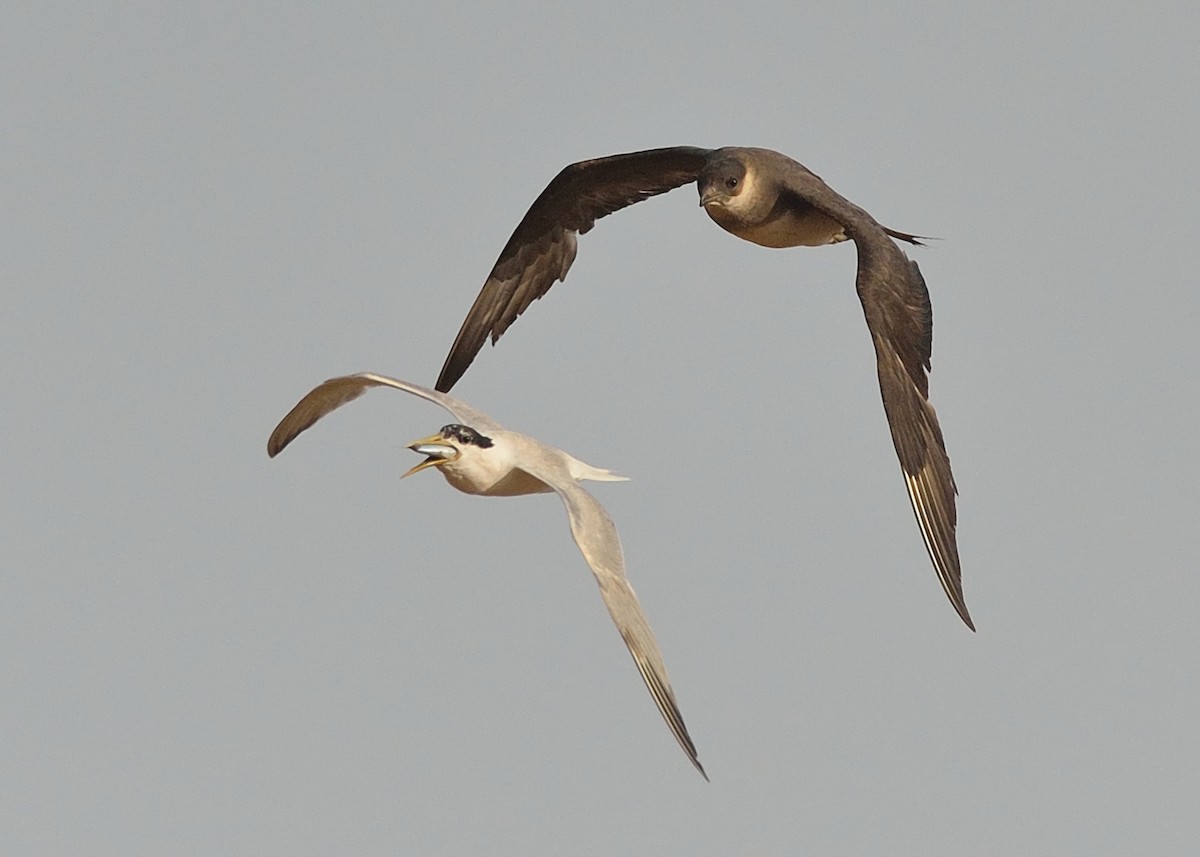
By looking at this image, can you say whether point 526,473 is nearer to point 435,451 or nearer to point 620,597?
point 435,451

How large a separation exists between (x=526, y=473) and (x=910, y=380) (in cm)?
363

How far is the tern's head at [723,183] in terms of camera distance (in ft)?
66.6

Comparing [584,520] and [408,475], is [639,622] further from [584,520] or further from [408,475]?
[408,475]

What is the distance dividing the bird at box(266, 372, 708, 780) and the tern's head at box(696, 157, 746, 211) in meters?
3.41

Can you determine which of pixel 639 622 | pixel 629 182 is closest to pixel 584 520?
pixel 639 622

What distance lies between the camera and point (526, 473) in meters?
17.0

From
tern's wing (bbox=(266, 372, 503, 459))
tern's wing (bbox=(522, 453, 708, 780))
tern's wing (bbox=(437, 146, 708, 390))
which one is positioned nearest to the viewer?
tern's wing (bbox=(522, 453, 708, 780))

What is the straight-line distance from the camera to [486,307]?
23125 millimetres

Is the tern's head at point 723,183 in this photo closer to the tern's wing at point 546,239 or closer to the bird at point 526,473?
the tern's wing at point 546,239

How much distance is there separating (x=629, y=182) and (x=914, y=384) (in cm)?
487

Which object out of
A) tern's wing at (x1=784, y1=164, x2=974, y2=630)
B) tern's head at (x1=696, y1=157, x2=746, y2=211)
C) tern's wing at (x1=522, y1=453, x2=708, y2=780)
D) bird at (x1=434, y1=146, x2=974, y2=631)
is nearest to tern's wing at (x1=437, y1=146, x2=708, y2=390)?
bird at (x1=434, y1=146, x2=974, y2=631)

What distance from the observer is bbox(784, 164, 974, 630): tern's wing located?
18672 mm

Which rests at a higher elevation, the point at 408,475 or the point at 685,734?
the point at 408,475

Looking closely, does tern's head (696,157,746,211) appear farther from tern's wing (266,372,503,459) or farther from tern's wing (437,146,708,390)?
tern's wing (266,372,503,459)
